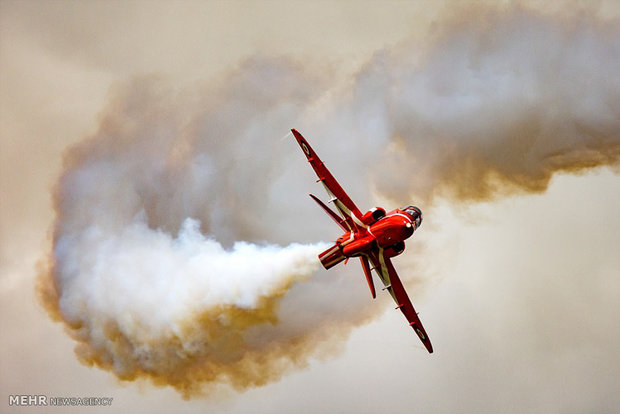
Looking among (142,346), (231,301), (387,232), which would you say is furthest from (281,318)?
(387,232)

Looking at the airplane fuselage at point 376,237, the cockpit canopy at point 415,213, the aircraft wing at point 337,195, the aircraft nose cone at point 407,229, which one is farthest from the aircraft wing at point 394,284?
the cockpit canopy at point 415,213

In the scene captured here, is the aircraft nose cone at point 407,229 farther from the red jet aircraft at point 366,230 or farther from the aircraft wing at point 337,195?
the aircraft wing at point 337,195

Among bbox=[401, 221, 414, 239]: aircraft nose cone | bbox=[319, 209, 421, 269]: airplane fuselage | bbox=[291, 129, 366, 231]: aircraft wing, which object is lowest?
bbox=[401, 221, 414, 239]: aircraft nose cone

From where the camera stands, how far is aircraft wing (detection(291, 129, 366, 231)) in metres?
72.4

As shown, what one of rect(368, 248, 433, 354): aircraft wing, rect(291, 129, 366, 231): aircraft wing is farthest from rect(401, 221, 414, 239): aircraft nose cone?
rect(291, 129, 366, 231): aircraft wing

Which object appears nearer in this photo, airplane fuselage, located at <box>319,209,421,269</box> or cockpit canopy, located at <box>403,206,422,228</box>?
airplane fuselage, located at <box>319,209,421,269</box>

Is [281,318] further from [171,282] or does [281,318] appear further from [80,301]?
[80,301]

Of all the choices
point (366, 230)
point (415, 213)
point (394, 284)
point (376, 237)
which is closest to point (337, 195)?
point (366, 230)

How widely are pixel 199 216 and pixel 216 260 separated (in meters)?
6.85

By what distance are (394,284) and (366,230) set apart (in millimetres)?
5725

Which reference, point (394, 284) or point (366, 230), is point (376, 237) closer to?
point (366, 230)

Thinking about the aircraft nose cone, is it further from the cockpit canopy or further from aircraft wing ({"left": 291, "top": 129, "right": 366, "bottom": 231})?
aircraft wing ({"left": 291, "top": 129, "right": 366, "bottom": 231})

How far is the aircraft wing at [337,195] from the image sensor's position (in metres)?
72.4

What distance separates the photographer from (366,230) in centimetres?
7194
